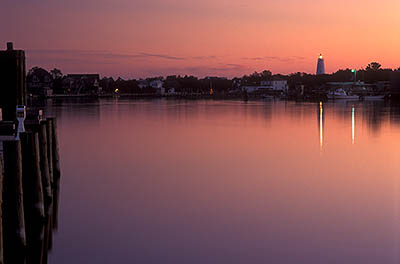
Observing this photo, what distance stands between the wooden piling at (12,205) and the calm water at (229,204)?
1251 mm

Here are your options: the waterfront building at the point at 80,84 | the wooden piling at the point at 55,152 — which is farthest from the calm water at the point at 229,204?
the waterfront building at the point at 80,84

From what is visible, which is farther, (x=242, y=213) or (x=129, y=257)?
(x=242, y=213)

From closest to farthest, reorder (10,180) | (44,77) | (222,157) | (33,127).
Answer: (10,180), (33,127), (222,157), (44,77)

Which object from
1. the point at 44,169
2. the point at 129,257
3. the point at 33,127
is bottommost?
the point at 129,257

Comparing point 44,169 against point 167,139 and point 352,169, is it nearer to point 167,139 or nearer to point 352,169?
point 352,169

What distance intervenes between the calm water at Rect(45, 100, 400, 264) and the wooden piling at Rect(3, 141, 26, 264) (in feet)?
4.11

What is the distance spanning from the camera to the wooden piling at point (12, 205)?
11.4m

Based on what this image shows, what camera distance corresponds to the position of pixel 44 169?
53.6ft

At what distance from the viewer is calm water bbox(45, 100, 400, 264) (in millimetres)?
13141

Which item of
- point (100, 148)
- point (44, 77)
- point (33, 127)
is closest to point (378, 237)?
point (33, 127)

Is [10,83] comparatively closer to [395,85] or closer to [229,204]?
[229,204]

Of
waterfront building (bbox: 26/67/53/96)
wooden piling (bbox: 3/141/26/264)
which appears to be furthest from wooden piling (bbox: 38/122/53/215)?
waterfront building (bbox: 26/67/53/96)

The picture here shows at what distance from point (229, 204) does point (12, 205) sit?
8207 millimetres

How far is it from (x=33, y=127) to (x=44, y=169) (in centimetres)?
254
